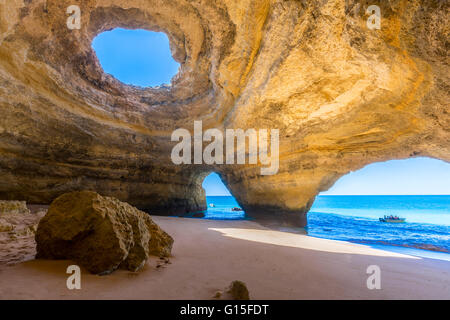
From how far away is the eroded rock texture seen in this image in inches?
130

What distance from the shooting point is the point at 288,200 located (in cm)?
917

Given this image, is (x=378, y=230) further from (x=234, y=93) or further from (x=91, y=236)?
(x=91, y=236)

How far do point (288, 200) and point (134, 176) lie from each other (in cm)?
767

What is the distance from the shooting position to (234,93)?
599 cm

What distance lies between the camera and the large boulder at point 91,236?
72.5 inches

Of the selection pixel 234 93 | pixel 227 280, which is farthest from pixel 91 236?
pixel 234 93

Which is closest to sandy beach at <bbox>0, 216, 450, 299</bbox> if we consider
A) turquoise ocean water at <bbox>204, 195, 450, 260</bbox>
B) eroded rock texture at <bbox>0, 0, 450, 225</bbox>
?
eroded rock texture at <bbox>0, 0, 450, 225</bbox>

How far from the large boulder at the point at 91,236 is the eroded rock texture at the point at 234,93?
417 centimetres

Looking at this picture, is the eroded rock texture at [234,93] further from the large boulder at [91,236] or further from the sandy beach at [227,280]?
the large boulder at [91,236]

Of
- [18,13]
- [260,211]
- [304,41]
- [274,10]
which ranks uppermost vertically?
[18,13]

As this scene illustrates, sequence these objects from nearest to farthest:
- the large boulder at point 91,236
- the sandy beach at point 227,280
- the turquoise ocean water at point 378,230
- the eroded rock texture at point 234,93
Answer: the sandy beach at point 227,280 → the large boulder at point 91,236 → the eroded rock texture at point 234,93 → the turquoise ocean water at point 378,230

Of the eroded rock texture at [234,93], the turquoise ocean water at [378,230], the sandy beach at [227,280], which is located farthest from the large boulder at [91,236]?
the turquoise ocean water at [378,230]
